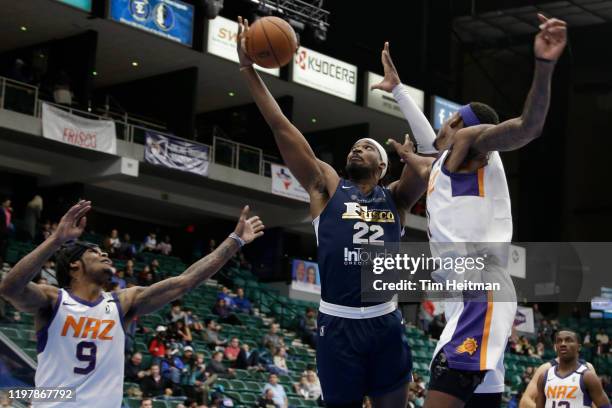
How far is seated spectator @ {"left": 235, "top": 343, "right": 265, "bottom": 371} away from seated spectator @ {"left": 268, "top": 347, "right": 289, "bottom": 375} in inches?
11.6

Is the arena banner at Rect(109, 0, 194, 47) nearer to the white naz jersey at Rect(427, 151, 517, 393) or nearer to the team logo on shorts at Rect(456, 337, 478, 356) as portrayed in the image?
the white naz jersey at Rect(427, 151, 517, 393)

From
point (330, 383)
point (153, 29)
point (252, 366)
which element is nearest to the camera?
point (330, 383)

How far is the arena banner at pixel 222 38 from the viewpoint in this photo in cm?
2845

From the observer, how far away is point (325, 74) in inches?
1238

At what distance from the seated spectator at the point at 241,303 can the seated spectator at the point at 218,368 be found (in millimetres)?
5814

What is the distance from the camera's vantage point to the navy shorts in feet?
20.5

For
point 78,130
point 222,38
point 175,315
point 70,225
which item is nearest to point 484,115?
point 70,225

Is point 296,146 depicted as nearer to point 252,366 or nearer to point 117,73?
point 252,366

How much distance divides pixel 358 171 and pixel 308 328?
19.9 metres

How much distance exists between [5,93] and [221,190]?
8392 millimetres

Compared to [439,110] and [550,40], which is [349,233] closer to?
[550,40]

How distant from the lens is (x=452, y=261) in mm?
5719

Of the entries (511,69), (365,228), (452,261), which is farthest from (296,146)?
(511,69)

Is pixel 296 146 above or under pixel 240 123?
under
